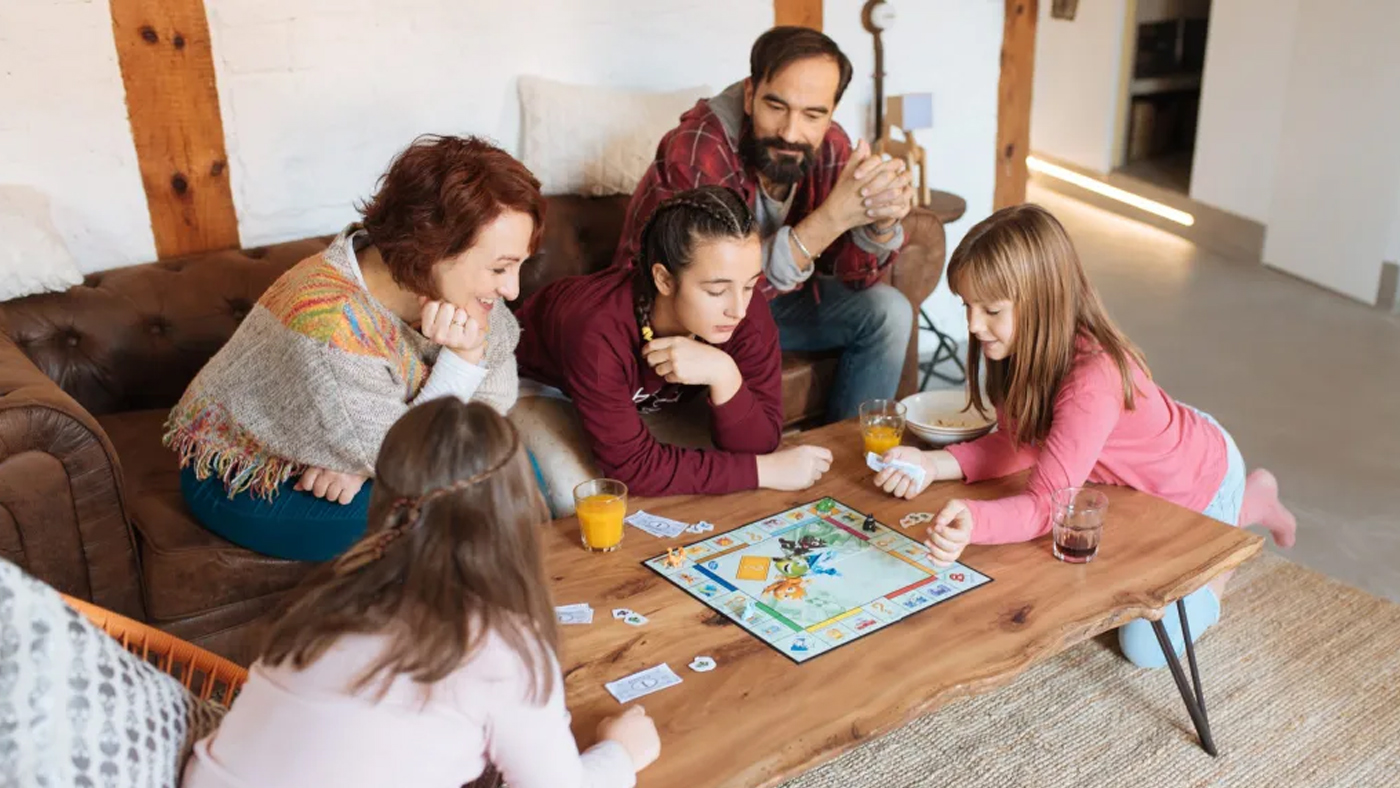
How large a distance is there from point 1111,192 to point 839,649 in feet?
17.2

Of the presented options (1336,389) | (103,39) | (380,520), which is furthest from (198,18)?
(1336,389)

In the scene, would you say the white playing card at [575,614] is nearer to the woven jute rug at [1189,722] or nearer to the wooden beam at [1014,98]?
the woven jute rug at [1189,722]

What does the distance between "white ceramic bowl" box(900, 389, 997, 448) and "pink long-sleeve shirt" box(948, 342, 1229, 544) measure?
63 millimetres

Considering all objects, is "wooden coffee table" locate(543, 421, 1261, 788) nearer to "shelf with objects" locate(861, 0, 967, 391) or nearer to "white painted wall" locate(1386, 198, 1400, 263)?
"shelf with objects" locate(861, 0, 967, 391)

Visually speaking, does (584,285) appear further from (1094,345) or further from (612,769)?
(612,769)

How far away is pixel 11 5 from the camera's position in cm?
265

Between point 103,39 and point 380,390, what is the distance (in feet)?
4.24

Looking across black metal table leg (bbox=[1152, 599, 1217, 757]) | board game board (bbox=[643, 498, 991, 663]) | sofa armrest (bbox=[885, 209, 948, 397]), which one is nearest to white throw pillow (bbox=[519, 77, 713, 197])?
sofa armrest (bbox=[885, 209, 948, 397])

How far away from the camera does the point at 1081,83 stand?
21.0 feet

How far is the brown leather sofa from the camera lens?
206 centimetres

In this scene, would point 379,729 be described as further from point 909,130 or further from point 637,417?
point 909,130

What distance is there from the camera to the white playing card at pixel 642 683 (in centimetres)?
162

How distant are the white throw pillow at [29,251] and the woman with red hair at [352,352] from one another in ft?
2.04

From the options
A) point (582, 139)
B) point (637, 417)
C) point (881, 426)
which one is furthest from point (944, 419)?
point (582, 139)
